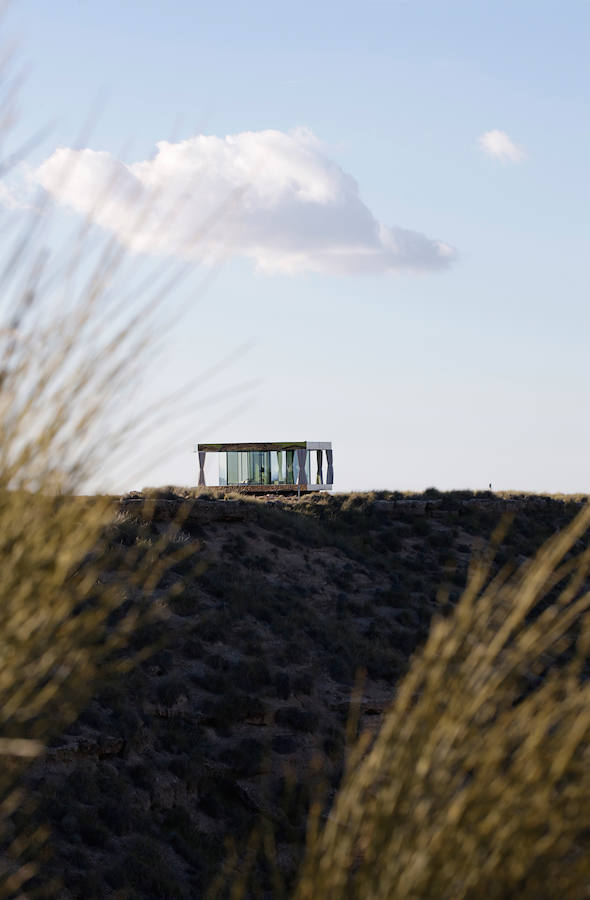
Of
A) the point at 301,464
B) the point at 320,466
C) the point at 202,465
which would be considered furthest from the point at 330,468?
the point at 202,465

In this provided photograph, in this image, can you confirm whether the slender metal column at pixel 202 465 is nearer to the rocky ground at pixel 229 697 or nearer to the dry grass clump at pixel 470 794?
the rocky ground at pixel 229 697

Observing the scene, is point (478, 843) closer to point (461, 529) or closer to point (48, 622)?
point (48, 622)

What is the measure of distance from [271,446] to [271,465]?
29.7 inches

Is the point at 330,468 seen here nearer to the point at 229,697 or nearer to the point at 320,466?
the point at 320,466

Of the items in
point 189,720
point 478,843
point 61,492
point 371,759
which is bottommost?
point 189,720

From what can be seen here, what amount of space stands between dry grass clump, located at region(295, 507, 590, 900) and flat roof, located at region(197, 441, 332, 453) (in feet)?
112

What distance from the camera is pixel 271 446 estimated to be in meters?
37.6

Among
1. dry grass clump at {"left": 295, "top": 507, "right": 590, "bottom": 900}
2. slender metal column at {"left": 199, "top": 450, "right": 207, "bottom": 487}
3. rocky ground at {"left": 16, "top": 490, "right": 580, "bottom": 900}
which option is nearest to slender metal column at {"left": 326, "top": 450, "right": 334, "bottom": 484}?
slender metal column at {"left": 199, "top": 450, "right": 207, "bottom": 487}

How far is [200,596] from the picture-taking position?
61.4ft

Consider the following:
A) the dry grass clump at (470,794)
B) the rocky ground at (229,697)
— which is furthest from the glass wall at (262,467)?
A: the dry grass clump at (470,794)

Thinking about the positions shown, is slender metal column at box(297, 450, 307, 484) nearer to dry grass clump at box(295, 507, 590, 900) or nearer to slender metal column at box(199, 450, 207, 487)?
slender metal column at box(199, 450, 207, 487)

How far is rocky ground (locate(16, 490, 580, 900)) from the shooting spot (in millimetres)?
11375

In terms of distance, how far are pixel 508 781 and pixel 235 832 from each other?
10.3 metres

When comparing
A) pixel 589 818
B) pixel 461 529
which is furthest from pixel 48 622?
pixel 461 529
